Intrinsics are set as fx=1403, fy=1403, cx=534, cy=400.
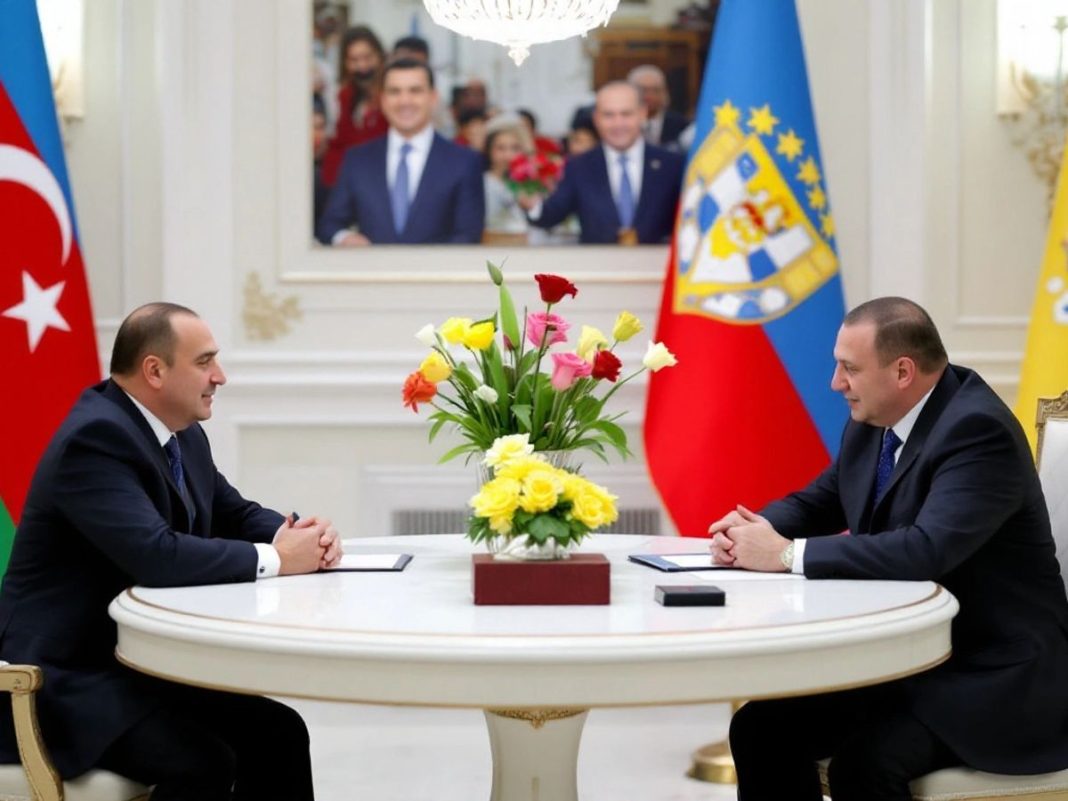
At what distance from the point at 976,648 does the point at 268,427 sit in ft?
9.98

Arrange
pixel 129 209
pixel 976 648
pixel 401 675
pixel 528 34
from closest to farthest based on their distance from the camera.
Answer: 1. pixel 401 675
2. pixel 976 648
3. pixel 528 34
4. pixel 129 209

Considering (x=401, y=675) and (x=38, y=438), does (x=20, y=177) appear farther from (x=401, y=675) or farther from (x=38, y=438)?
(x=401, y=675)

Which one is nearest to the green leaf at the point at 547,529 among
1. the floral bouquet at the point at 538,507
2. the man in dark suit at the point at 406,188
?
the floral bouquet at the point at 538,507

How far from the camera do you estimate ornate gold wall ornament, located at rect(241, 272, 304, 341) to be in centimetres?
508

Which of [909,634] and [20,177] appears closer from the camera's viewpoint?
[909,634]

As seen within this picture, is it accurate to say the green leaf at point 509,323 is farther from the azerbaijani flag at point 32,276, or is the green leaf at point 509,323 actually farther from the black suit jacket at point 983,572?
the azerbaijani flag at point 32,276

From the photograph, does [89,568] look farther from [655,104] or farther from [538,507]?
[655,104]

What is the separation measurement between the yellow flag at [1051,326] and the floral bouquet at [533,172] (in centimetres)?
172

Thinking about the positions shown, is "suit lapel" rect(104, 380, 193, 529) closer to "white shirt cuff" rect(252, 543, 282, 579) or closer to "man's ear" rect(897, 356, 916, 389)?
"white shirt cuff" rect(252, 543, 282, 579)

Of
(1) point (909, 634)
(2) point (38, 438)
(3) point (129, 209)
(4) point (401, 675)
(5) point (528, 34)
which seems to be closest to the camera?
(4) point (401, 675)

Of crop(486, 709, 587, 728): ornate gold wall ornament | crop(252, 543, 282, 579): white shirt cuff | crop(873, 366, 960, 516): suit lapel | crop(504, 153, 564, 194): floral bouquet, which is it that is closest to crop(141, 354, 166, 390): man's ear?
crop(252, 543, 282, 579): white shirt cuff

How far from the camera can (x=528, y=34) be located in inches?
142

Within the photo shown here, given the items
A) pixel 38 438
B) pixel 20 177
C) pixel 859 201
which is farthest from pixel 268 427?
pixel 859 201

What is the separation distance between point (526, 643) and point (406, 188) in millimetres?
3246
